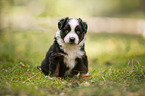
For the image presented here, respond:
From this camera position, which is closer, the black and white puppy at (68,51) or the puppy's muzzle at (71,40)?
the puppy's muzzle at (71,40)

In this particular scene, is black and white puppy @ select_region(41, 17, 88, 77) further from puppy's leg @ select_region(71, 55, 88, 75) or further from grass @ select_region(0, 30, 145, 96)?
grass @ select_region(0, 30, 145, 96)

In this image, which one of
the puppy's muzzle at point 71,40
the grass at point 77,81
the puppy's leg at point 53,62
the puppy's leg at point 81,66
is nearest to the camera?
the grass at point 77,81

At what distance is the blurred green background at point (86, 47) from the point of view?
11.4 feet

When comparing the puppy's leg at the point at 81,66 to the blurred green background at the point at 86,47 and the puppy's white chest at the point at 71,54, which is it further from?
the blurred green background at the point at 86,47

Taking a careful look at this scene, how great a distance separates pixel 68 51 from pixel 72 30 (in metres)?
0.48

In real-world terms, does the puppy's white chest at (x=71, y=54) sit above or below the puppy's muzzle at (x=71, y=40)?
below

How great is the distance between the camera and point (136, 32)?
13664 millimetres

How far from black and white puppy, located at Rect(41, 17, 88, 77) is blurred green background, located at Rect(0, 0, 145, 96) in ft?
1.19

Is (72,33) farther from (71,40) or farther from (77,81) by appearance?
(77,81)

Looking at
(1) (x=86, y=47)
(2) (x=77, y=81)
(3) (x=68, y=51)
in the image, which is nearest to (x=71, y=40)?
(3) (x=68, y=51)

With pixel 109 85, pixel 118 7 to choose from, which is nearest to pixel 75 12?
pixel 118 7

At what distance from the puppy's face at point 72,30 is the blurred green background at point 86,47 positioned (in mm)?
865

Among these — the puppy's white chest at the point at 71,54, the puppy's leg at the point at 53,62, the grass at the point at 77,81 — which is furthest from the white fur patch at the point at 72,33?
the grass at the point at 77,81

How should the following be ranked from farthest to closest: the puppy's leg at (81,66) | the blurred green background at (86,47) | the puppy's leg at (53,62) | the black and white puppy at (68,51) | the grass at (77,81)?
the puppy's leg at (81,66), the puppy's leg at (53,62), the black and white puppy at (68,51), the blurred green background at (86,47), the grass at (77,81)
